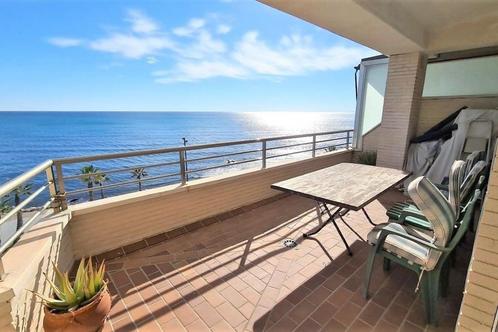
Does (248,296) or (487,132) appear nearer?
(248,296)

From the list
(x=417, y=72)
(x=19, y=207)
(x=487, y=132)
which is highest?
(x=417, y=72)

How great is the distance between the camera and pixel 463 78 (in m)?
4.33

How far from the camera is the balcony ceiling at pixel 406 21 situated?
2.38m

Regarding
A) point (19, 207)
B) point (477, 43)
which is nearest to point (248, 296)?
point (19, 207)

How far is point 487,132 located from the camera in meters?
3.71

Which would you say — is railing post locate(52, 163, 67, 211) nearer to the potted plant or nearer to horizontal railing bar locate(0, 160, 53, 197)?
horizontal railing bar locate(0, 160, 53, 197)

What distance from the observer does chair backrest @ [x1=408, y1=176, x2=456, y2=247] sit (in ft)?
4.82

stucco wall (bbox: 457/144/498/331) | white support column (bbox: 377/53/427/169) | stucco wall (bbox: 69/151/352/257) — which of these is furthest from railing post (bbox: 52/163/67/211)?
white support column (bbox: 377/53/427/169)

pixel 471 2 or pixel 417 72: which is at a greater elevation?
pixel 471 2

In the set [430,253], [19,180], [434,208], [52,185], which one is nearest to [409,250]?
[430,253]

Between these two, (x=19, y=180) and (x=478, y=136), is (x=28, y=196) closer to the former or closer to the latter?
(x=19, y=180)

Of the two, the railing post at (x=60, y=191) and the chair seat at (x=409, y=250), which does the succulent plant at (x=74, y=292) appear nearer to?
the railing post at (x=60, y=191)

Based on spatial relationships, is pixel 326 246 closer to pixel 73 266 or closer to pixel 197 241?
pixel 197 241

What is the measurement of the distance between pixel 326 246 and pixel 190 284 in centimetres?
150
